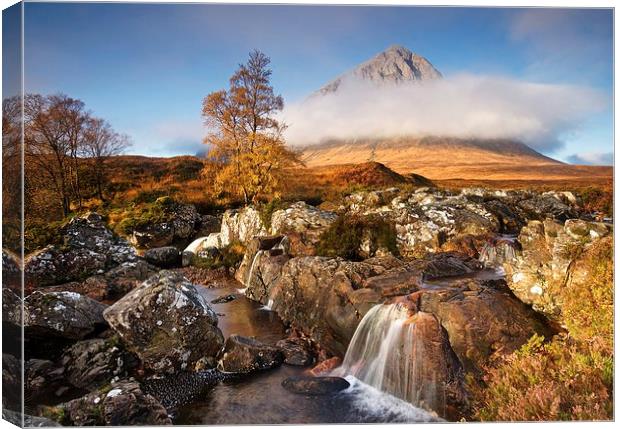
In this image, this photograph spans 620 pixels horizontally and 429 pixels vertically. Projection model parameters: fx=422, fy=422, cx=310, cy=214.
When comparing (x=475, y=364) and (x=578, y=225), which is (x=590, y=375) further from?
(x=578, y=225)

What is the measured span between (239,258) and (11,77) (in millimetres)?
6588

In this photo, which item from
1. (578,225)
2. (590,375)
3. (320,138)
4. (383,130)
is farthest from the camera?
(320,138)

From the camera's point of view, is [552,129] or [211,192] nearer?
[552,129]

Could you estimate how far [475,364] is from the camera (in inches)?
205

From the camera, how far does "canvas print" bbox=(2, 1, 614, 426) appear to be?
5.36 meters

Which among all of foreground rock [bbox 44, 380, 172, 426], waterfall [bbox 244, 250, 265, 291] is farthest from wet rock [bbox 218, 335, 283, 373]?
waterfall [bbox 244, 250, 265, 291]

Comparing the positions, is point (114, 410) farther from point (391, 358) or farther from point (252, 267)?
point (252, 267)

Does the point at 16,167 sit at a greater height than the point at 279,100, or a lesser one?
lesser

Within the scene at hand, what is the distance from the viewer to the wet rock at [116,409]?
5.09 meters

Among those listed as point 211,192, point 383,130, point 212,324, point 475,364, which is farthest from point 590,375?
point 211,192

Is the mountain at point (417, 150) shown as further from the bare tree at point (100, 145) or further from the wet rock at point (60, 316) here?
the wet rock at point (60, 316)

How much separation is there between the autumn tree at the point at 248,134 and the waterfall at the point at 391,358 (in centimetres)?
376

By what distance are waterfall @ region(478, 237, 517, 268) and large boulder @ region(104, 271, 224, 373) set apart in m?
4.67

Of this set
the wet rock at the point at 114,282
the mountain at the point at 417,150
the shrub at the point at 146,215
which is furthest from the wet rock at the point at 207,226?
the mountain at the point at 417,150
